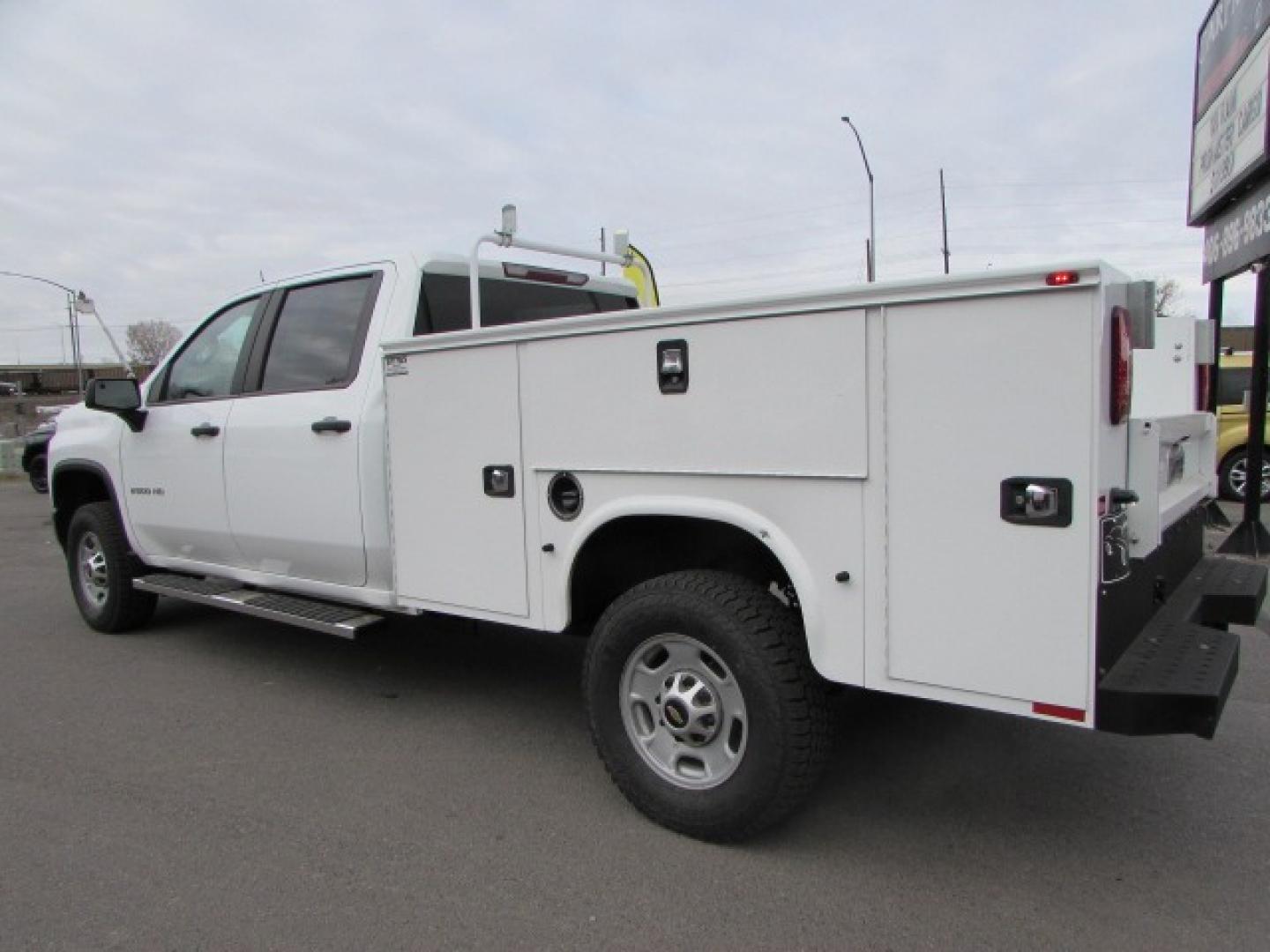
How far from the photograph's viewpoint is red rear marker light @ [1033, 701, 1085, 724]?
7.97 feet

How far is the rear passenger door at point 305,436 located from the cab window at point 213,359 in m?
0.24

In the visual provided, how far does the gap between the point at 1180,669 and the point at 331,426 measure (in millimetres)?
3390

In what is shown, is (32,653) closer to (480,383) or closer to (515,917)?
(480,383)

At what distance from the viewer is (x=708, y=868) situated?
2982mm

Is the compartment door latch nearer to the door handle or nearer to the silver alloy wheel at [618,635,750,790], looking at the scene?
the silver alloy wheel at [618,635,750,790]

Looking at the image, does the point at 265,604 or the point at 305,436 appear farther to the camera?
the point at 265,604

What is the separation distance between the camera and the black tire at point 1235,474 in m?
11.0

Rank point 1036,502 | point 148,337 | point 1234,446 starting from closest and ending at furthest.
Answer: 1. point 1036,502
2. point 1234,446
3. point 148,337

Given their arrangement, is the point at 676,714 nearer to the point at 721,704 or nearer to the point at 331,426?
the point at 721,704

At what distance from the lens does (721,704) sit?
307 centimetres

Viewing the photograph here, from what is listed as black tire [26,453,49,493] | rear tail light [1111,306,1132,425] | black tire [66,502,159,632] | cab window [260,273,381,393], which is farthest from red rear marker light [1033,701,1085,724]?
black tire [26,453,49,493]

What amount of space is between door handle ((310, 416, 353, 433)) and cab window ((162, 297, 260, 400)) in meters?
1.01

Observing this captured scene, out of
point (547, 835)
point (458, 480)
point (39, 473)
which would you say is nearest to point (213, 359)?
point (458, 480)

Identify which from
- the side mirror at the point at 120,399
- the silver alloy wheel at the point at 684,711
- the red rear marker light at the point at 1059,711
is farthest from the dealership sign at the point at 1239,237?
the side mirror at the point at 120,399
